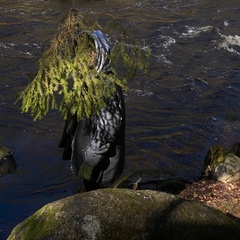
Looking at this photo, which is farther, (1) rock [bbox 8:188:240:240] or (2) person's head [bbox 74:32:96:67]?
(2) person's head [bbox 74:32:96:67]

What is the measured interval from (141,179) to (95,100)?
9.33ft

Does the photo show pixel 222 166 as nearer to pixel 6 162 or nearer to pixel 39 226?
pixel 6 162

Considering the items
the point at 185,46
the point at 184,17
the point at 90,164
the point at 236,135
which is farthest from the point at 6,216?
the point at 184,17

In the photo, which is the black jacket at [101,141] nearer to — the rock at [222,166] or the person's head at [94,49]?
the person's head at [94,49]

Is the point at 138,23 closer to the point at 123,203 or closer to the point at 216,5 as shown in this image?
the point at 216,5

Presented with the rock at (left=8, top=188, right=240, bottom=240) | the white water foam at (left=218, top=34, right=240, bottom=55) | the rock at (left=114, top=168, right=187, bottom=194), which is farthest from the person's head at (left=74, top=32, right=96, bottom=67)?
the white water foam at (left=218, top=34, right=240, bottom=55)

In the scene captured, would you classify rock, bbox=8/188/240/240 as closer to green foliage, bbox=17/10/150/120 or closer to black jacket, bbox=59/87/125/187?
green foliage, bbox=17/10/150/120

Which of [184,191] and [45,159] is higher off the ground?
[184,191]

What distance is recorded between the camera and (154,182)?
691cm

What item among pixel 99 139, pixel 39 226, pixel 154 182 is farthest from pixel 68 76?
pixel 154 182

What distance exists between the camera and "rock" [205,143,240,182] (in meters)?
6.94

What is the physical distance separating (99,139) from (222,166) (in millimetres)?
2793

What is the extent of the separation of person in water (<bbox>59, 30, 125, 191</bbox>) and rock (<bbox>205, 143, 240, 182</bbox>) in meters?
2.18

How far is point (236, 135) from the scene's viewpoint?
9625mm
